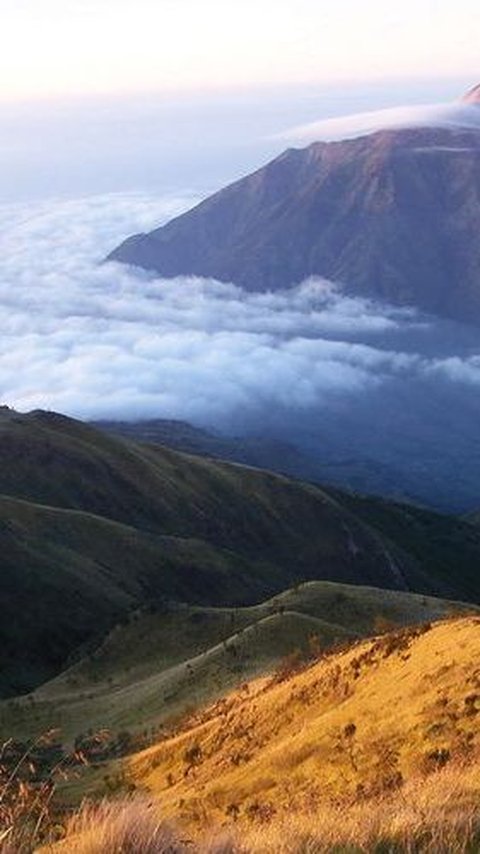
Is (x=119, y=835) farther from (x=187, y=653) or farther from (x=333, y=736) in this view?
(x=187, y=653)

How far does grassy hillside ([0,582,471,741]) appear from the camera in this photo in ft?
126

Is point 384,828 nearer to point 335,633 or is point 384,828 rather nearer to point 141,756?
point 141,756

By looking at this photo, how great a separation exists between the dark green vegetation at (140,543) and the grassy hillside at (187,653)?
4425 mm

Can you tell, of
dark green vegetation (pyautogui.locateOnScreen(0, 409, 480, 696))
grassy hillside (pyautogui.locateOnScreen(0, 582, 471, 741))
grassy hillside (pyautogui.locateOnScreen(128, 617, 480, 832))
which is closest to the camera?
grassy hillside (pyautogui.locateOnScreen(128, 617, 480, 832))

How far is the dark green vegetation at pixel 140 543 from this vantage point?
81.6 meters

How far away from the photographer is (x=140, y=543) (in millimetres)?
104625

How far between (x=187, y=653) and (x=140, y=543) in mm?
53370

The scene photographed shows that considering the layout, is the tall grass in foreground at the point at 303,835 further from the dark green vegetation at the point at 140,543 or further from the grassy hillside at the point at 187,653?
the dark green vegetation at the point at 140,543

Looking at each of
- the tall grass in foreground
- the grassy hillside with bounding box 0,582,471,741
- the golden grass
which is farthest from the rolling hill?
the grassy hillside with bounding box 0,582,471,741

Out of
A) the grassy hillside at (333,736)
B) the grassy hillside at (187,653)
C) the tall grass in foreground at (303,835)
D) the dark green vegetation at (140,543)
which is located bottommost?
the dark green vegetation at (140,543)

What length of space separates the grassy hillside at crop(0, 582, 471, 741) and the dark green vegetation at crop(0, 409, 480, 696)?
14.5ft

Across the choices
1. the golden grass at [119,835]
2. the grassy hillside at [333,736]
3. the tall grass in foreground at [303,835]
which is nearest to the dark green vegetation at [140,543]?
the grassy hillside at [333,736]

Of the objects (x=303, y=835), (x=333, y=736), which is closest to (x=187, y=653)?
(x=333, y=736)

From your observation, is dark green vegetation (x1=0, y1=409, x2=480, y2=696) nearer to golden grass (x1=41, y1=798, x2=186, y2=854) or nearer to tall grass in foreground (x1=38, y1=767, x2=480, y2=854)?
tall grass in foreground (x1=38, y1=767, x2=480, y2=854)
